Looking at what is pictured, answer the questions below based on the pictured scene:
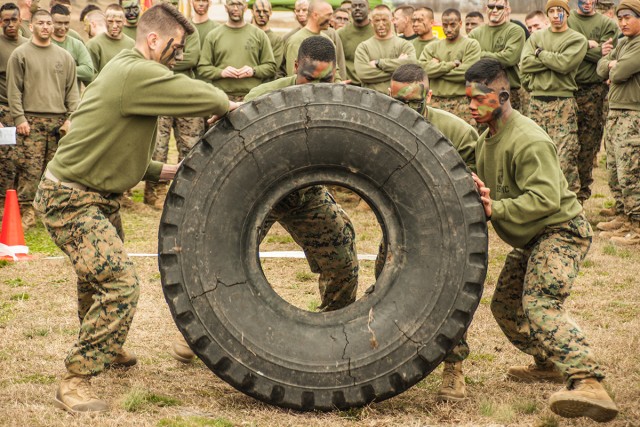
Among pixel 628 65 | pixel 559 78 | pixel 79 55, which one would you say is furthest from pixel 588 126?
pixel 79 55

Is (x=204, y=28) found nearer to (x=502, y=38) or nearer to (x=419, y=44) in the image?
(x=419, y=44)

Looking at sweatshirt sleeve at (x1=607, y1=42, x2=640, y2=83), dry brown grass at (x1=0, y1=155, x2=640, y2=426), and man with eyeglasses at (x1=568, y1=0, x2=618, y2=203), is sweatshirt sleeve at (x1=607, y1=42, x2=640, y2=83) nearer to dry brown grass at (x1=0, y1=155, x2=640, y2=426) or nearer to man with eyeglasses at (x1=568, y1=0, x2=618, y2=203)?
man with eyeglasses at (x1=568, y1=0, x2=618, y2=203)

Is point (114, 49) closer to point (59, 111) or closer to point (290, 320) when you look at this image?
point (59, 111)

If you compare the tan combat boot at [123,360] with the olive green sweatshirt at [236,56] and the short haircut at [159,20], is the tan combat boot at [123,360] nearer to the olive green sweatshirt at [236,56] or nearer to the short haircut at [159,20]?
the short haircut at [159,20]

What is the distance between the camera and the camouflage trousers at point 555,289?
4.52 m

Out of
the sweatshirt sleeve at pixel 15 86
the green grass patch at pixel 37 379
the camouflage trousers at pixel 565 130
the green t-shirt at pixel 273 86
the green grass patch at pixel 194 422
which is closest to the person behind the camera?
the green grass patch at pixel 194 422

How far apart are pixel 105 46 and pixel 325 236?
606 centimetres

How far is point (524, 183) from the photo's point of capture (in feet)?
15.6

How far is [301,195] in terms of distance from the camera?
5.51m

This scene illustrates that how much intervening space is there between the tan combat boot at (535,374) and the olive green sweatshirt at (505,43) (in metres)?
6.06

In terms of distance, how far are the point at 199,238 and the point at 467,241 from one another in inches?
53.4

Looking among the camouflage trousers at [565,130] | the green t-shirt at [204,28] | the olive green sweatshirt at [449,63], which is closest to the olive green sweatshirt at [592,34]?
the camouflage trousers at [565,130]

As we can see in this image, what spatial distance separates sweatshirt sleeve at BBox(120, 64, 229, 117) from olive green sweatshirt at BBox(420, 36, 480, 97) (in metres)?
6.24

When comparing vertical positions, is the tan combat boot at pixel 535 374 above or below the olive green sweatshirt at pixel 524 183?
below
